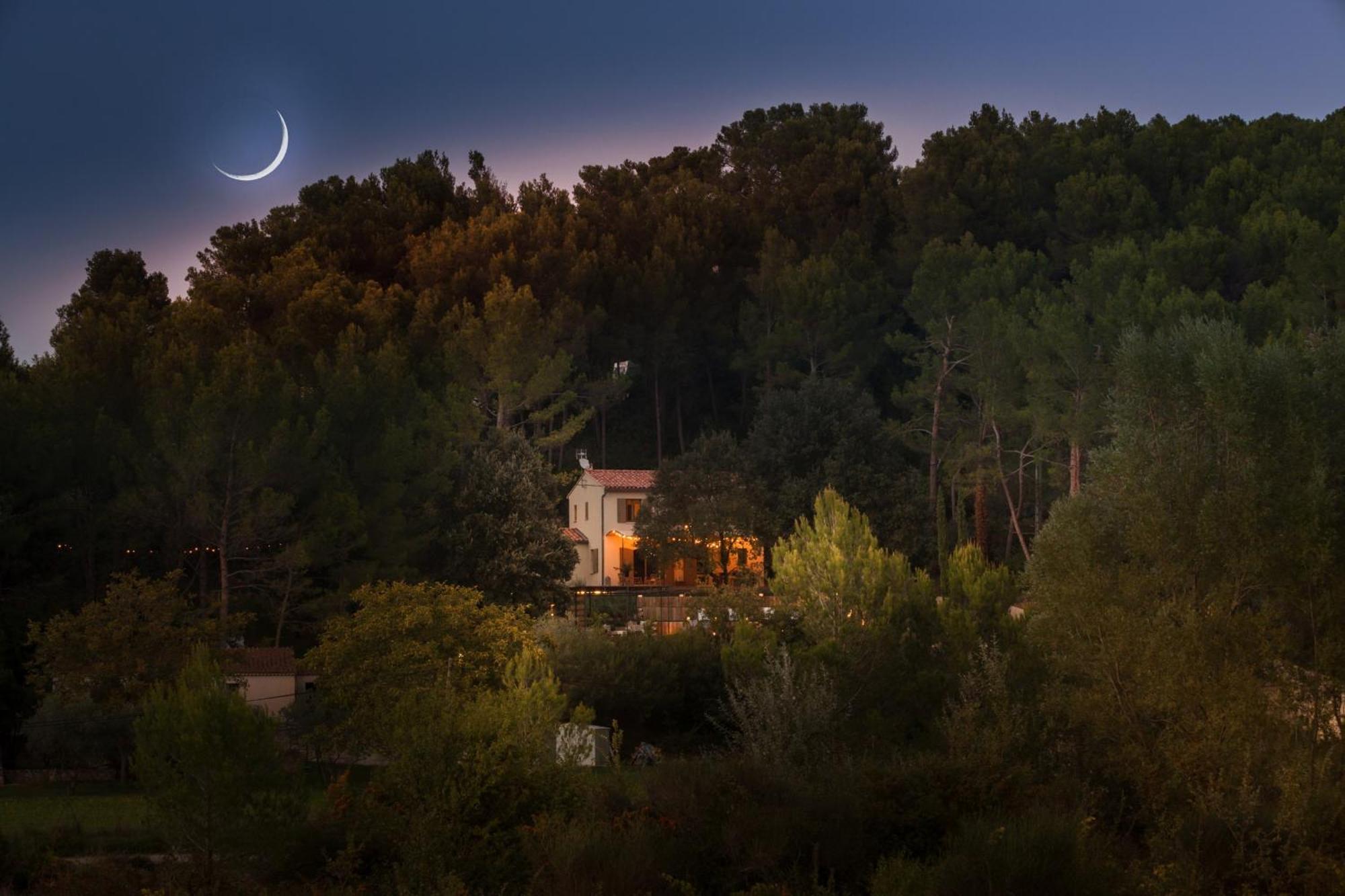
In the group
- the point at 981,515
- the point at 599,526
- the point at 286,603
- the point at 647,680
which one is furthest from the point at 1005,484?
the point at 286,603

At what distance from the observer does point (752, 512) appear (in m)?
49.7

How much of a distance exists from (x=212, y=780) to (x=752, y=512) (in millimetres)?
36030

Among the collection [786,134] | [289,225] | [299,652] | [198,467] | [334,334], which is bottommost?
[299,652]

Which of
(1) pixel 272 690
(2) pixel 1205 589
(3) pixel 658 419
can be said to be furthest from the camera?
(3) pixel 658 419

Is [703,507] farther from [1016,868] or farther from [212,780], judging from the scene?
[1016,868]

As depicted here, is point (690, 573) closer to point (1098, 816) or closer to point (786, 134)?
point (786, 134)

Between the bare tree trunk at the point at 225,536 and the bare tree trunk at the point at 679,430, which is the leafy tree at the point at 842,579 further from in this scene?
the bare tree trunk at the point at 679,430

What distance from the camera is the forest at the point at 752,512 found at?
50.3ft

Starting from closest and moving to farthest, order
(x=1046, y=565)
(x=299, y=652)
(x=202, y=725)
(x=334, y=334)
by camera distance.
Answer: (x=202, y=725)
(x=1046, y=565)
(x=299, y=652)
(x=334, y=334)

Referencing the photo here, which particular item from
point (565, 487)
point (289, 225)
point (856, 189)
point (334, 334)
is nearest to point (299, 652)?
point (334, 334)

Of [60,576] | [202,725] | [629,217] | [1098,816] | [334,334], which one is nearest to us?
[202,725]

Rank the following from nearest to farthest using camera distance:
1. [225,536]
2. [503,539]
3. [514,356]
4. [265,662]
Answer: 1. [265,662]
2. [225,536]
3. [503,539]
4. [514,356]

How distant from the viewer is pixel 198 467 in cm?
3500

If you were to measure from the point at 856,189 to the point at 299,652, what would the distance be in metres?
35.1
